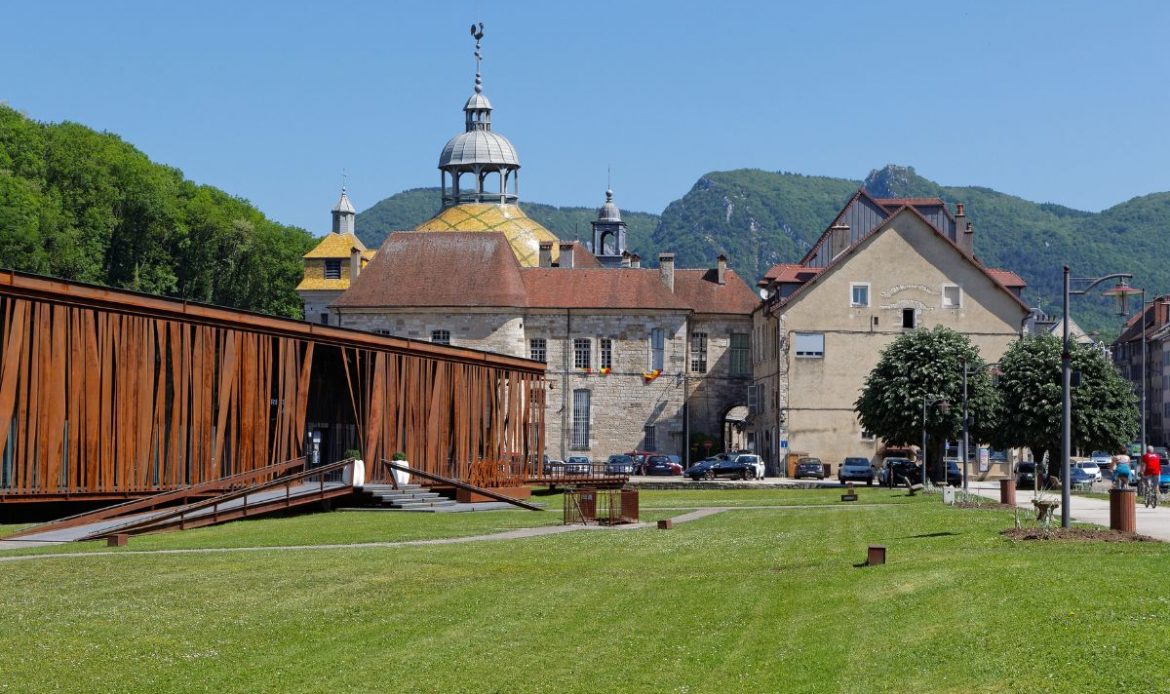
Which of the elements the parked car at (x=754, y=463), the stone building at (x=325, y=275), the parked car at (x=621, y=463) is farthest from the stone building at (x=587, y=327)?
the stone building at (x=325, y=275)

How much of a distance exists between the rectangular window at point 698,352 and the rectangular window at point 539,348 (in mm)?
8491

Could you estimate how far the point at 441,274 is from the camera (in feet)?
331

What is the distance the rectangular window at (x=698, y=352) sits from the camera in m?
101

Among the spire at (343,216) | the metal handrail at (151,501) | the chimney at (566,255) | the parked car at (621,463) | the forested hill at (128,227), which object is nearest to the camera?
the metal handrail at (151,501)

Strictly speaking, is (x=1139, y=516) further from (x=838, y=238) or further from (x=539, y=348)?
(x=539, y=348)

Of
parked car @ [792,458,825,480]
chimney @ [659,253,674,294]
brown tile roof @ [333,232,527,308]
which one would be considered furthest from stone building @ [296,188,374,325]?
parked car @ [792,458,825,480]

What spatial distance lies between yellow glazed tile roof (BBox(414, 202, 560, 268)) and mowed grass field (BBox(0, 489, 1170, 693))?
91919 mm

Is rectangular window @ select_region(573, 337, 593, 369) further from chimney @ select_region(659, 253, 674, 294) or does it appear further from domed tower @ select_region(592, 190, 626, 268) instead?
domed tower @ select_region(592, 190, 626, 268)

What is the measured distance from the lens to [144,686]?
50.5 feet

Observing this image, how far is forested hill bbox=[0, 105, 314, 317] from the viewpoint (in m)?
98.6

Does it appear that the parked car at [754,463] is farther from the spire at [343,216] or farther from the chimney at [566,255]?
the spire at [343,216]

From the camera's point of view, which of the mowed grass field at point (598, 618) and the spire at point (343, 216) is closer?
the mowed grass field at point (598, 618)

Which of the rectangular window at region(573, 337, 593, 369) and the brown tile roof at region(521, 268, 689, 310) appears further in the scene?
the rectangular window at region(573, 337, 593, 369)

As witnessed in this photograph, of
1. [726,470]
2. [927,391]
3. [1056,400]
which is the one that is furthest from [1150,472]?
[726,470]
